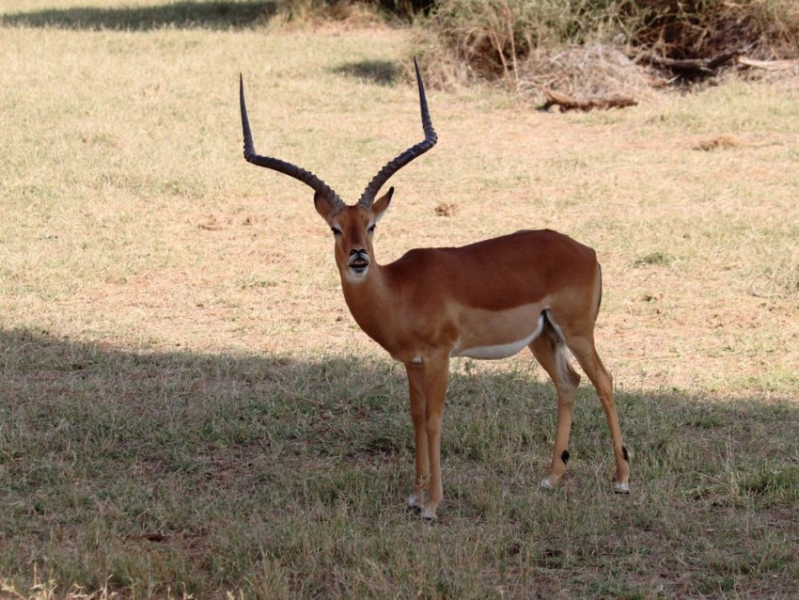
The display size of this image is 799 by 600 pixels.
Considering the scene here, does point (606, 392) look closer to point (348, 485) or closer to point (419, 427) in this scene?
point (419, 427)

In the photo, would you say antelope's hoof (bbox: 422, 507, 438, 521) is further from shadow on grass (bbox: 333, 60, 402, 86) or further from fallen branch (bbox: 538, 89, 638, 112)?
shadow on grass (bbox: 333, 60, 402, 86)

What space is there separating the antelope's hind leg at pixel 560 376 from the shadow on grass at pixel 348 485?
0.60ft

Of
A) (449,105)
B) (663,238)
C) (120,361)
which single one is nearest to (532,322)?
(120,361)

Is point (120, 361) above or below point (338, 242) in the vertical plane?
below

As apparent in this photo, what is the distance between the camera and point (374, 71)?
16.8 m

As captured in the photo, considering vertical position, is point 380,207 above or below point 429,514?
above

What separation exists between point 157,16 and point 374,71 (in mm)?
6889

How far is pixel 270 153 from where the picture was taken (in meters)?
12.1

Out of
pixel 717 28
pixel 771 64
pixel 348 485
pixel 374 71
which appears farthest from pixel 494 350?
pixel 374 71

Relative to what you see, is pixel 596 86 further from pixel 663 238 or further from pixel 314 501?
pixel 314 501

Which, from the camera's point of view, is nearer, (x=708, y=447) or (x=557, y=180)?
(x=708, y=447)

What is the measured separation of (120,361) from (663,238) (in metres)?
4.61

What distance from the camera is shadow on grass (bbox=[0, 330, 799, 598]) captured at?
173 inches

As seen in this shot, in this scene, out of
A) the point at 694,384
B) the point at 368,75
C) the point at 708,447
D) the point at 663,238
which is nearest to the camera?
the point at 708,447
